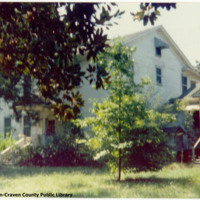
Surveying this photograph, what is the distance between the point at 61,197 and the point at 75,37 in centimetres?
321

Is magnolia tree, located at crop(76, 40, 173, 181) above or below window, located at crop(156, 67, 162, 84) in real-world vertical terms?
below

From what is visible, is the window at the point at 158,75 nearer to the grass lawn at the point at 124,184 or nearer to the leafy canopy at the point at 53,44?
the grass lawn at the point at 124,184

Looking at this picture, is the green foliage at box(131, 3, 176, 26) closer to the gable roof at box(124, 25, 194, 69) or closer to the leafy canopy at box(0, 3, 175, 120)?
the leafy canopy at box(0, 3, 175, 120)

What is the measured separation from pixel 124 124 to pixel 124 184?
1560mm

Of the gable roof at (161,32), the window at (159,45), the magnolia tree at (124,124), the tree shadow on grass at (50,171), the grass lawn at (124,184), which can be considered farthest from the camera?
the window at (159,45)

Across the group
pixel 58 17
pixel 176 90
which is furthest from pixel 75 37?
pixel 176 90

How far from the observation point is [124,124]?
25.1 feet

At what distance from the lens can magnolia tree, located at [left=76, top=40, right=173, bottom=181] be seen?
24.6 ft

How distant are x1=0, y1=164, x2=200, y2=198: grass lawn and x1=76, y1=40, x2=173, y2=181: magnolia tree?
0.56 metres

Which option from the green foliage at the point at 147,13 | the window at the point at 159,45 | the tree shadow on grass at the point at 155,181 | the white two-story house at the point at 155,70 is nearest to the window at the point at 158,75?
the white two-story house at the point at 155,70

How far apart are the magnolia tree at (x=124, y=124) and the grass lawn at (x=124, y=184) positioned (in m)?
0.56

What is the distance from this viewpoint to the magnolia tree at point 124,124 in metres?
7.50

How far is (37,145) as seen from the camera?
13.2m

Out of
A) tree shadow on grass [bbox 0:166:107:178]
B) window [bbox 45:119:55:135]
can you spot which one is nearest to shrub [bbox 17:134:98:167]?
tree shadow on grass [bbox 0:166:107:178]
